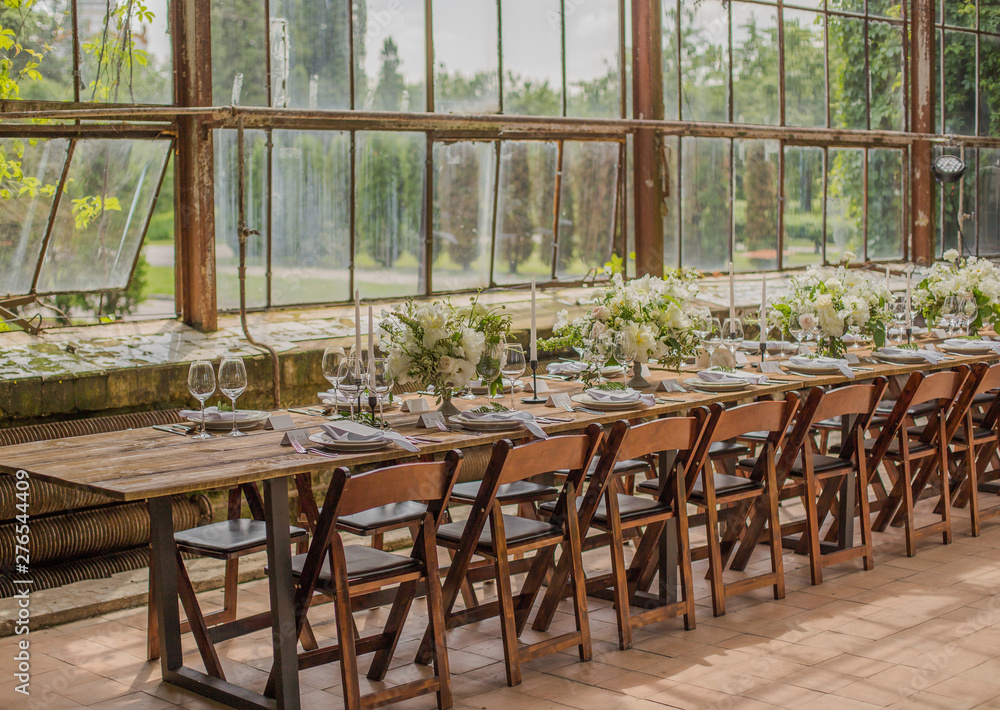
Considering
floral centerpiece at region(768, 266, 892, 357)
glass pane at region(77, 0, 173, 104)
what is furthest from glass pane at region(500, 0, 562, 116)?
floral centerpiece at region(768, 266, 892, 357)

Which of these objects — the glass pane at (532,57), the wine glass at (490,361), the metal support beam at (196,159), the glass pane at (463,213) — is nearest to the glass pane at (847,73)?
the glass pane at (532,57)

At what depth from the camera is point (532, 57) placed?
326 inches

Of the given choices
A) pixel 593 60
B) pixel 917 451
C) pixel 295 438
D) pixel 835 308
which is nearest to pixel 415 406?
pixel 295 438

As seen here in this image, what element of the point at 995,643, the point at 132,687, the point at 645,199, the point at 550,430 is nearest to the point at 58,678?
the point at 132,687

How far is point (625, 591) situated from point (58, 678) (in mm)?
2138

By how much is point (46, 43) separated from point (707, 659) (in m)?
4.79

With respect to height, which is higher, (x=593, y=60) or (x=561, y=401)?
(x=593, y=60)

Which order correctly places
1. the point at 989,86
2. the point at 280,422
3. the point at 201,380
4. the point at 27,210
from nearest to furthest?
the point at 201,380
the point at 280,422
the point at 27,210
the point at 989,86

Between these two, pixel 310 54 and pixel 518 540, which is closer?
pixel 518 540

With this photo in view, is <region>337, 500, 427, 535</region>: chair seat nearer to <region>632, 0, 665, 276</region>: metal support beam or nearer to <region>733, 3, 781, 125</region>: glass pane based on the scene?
<region>632, 0, 665, 276</region>: metal support beam

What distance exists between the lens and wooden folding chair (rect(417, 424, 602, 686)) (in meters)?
3.81

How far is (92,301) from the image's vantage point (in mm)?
6586

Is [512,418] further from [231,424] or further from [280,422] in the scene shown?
[231,424]

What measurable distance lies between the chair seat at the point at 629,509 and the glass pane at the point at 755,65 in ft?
19.2
